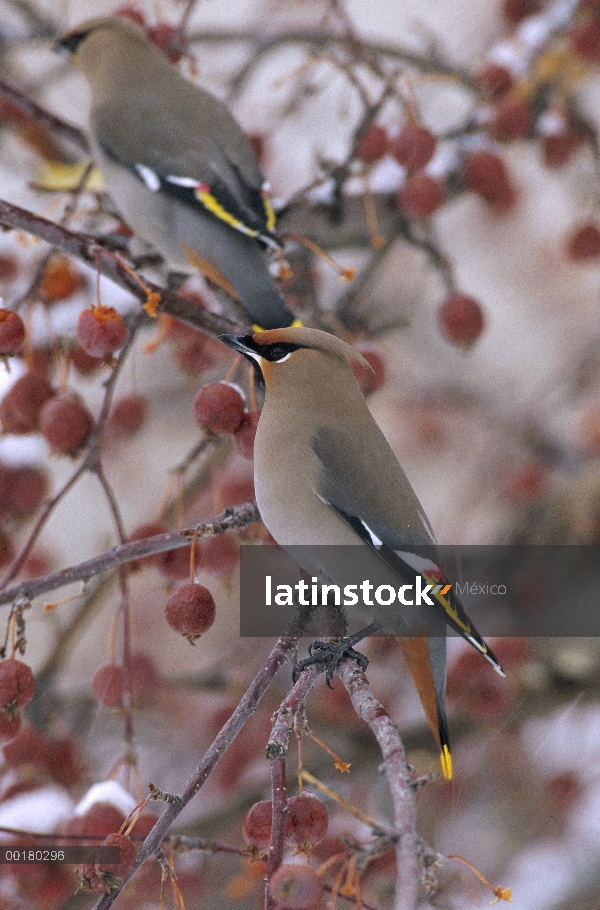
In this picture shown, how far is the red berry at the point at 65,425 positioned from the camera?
1605 millimetres

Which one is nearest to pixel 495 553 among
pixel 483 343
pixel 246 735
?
pixel 246 735

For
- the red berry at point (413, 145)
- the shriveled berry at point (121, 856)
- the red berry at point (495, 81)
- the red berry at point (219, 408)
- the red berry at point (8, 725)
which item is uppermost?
the red berry at point (495, 81)

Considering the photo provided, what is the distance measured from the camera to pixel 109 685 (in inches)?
62.6

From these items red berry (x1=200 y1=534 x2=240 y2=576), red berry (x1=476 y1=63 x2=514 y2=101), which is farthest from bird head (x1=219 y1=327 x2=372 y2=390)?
red berry (x1=476 y1=63 x2=514 y2=101)

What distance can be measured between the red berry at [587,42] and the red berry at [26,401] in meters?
1.61

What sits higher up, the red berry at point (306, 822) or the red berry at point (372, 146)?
the red berry at point (372, 146)

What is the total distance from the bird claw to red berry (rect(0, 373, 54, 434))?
72 cm

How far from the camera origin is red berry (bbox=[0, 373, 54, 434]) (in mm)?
1734

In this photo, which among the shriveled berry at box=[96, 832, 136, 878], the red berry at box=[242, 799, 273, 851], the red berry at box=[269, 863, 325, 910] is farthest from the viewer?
the red berry at box=[242, 799, 273, 851]

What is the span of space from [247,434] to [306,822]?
0.63m

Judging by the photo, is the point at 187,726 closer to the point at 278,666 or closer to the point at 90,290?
the point at 90,290

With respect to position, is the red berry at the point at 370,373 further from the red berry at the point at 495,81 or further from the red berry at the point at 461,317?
the red berry at the point at 495,81

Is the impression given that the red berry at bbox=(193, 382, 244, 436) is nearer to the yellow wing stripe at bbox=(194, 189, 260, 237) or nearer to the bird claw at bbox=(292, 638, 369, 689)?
the bird claw at bbox=(292, 638, 369, 689)

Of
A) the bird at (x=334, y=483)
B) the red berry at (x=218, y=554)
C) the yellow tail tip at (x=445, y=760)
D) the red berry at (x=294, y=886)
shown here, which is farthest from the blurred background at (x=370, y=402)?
the red berry at (x=294, y=886)
